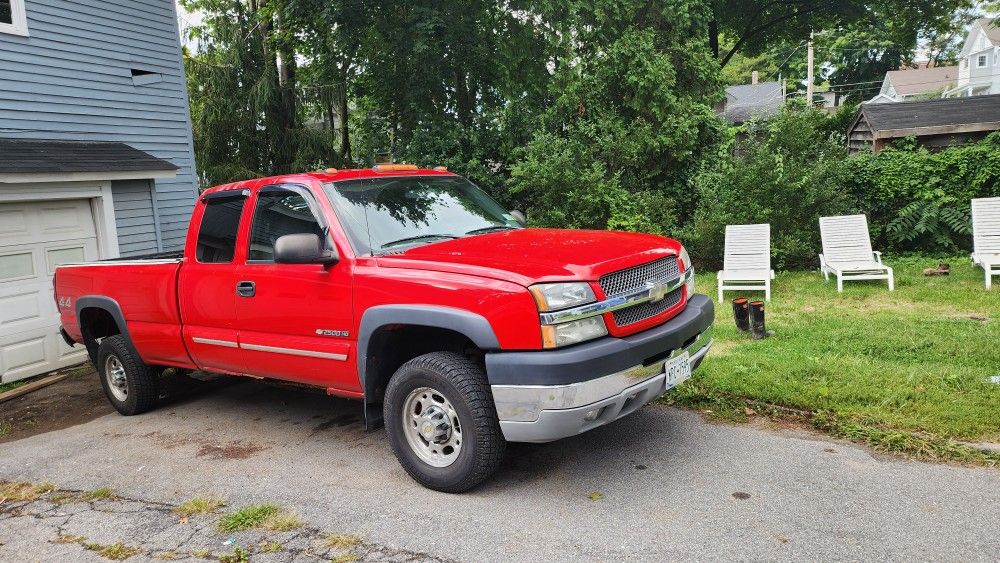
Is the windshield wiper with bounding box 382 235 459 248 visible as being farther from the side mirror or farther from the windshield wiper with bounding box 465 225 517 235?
the side mirror

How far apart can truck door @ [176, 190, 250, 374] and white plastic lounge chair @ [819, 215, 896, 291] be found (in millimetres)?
7880

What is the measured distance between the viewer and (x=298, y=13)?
1545 cm

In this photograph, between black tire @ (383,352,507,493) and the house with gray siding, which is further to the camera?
the house with gray siding

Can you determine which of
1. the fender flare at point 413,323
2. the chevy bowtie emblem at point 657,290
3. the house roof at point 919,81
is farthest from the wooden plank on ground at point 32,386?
the house roof at point 919,81

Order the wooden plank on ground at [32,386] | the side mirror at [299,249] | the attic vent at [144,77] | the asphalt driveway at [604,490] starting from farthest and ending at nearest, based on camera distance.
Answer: the attic vent at [144,77]
the wooden plank on ground at [32,386]
the side mirror at [299,249]
the asphalt driveway at [604,490]

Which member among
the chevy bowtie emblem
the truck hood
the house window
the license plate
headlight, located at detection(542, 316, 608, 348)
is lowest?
the license plate

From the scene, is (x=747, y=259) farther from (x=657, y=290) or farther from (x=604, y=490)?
(x=604, y=490)

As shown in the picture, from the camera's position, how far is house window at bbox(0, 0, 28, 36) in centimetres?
A: 923

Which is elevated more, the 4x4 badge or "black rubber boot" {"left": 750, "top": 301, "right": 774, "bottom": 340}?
the 4x4 badge

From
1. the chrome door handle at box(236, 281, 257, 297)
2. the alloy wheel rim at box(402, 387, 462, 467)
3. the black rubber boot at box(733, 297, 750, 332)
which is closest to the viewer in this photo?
the alloy wheel rim at box(402, 387, 462, 467)

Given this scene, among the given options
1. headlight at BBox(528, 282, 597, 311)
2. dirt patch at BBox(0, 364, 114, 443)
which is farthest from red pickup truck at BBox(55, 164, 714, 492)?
dirt patch at BBox(0, 364, 114, 443)

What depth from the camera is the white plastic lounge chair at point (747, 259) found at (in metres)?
9.63

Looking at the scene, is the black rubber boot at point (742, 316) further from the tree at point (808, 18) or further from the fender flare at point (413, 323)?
the tree at point (808, 18)

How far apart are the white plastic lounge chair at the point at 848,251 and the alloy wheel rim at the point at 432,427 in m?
7.38
